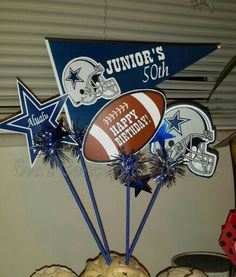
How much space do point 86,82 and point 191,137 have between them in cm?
36

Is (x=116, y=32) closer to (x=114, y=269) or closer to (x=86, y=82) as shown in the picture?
(x=86, y=82)

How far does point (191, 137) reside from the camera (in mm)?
1062

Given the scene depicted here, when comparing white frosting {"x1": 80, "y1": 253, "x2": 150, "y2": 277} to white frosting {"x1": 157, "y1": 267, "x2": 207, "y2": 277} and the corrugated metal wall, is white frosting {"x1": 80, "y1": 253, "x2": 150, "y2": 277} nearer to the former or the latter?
white frosting {"x1": 157, "y1": 267, "x2": 207, "y2": 277}

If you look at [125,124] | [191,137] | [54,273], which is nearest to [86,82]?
[125,124]

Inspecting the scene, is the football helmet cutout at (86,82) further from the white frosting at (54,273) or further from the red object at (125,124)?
the white frosting at (54,273)

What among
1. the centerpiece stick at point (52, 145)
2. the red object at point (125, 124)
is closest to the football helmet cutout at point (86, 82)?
the red object at point (125, 124)

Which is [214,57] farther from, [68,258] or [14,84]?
[68,258]

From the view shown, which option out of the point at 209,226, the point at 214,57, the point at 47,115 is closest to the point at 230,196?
the point at 209,226

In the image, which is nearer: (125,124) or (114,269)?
(114,269)

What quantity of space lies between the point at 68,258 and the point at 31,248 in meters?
0.12

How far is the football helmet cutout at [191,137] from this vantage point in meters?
1.04

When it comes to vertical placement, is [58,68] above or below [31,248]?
above

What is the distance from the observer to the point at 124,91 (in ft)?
3.52

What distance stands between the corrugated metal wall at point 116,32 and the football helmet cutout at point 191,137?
0.11 metres
